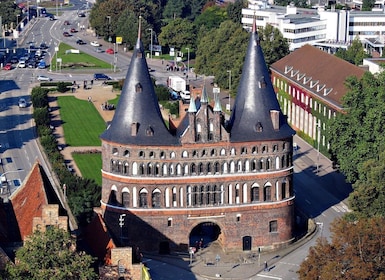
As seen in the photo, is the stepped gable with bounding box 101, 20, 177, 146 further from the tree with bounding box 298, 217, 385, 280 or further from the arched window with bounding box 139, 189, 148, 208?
the tree with bounding box 298, 217, 385, 280

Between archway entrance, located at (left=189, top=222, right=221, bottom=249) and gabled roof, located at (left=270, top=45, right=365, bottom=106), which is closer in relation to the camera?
archway entrance, located at (left=189, top=222, right=221, bottom=249)

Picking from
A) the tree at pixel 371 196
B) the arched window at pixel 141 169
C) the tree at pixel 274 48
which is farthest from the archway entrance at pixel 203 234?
the tree at pixel 274 48

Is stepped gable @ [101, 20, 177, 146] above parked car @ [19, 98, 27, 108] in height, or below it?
above

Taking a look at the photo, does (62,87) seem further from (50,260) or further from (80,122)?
(50,260)

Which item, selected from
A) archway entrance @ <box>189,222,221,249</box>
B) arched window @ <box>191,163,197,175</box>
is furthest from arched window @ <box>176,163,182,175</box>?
archway entrance @ <box>189,222,221,249</box>

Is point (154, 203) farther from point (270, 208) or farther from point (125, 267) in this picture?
point (125, 267)

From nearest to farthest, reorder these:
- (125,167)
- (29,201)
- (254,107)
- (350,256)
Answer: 1. (350,256)
2. (29,201)
3. (125,167)
4. (254,107)

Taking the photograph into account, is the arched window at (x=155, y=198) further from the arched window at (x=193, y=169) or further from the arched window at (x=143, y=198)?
the arched window at (x=193, y=169)

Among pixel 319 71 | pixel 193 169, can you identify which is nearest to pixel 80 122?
pixel 319 71
